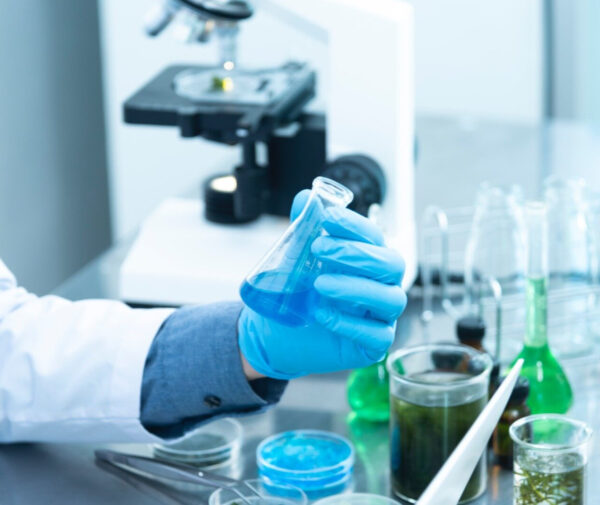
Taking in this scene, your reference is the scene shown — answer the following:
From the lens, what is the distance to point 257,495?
111 cm

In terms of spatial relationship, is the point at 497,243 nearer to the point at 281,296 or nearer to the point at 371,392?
the point at 371,392

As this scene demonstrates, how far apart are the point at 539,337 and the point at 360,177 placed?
1.45 ft

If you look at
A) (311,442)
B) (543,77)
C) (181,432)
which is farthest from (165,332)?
(543,77)

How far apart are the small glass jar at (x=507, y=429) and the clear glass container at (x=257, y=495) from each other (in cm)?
23

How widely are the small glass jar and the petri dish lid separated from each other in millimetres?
166

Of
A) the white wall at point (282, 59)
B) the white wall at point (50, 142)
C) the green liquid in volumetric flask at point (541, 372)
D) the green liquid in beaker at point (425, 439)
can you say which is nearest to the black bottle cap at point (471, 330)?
the green liquid in volumetric flask at point (541, 372)

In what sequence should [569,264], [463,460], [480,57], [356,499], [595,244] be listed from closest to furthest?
[463,460] < [356,499] < [595,244] < [569,264] < [480,57]

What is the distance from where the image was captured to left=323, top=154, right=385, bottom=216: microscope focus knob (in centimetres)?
158

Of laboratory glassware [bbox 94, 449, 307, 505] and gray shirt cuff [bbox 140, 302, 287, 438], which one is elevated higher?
gray shirt cuff [bbox 140, 302, 287, 438]

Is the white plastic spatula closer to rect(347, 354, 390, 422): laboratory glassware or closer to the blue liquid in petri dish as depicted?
the blue liquid in petri dish

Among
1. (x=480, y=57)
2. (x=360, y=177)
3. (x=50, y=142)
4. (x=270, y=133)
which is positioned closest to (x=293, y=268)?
(x=360, y=177)

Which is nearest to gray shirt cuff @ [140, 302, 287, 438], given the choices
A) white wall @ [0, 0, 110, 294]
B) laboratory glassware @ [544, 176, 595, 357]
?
laboratory glassware @ [544, 176, 595, 357]

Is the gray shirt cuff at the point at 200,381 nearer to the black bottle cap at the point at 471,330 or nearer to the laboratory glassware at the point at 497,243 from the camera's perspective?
the black bottle cap at the point at 471,330

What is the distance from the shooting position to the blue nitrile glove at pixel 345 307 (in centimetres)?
101
